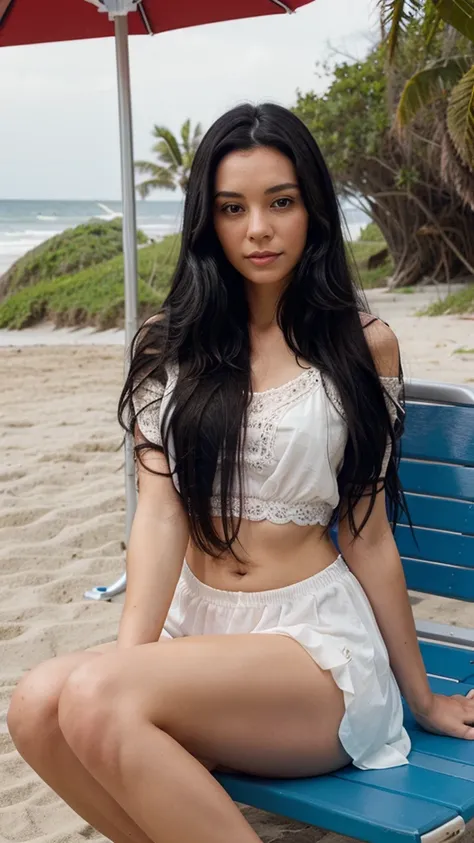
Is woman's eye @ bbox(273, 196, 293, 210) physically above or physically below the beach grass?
above

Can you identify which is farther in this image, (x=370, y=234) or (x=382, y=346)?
(x=370, y=234)

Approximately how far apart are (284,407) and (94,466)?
442 centimetres

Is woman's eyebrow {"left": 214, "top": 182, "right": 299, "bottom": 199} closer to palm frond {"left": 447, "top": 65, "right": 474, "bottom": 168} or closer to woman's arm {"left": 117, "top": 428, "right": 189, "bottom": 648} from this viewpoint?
woman's arm {"left": 117, "top": 428, "right": 189, "bottom": 648}

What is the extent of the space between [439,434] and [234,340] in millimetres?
801

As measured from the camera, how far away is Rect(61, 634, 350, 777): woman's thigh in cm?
187

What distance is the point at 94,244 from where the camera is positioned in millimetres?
32906

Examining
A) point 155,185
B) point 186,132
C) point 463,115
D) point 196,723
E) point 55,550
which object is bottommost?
point 55,550

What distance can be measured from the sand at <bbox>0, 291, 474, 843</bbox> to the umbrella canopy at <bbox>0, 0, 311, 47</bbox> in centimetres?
211

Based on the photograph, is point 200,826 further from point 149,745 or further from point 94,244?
point 94,244

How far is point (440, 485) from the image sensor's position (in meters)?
2.93

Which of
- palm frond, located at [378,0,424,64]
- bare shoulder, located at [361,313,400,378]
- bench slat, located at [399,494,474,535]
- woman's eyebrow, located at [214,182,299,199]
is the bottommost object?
bench slat, located at [399,494,474,535]

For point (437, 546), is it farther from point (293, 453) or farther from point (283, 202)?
point (283, 202)

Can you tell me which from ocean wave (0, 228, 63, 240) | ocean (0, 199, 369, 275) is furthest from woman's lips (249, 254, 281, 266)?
ocean wave (0, 228, 63, 240)

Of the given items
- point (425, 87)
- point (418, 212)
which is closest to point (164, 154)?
point (418, 212)
